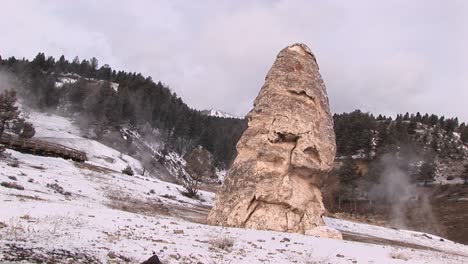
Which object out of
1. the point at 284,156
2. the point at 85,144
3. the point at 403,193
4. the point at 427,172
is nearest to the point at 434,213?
the point at 403,193

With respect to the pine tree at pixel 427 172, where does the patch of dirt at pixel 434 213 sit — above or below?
below

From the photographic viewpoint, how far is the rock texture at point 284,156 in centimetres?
2672

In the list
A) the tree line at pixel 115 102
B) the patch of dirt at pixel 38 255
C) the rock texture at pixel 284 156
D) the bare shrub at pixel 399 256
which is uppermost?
the tree line at pixel 115 102

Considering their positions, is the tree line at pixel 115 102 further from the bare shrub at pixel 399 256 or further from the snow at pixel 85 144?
the bare shrub at pixel 399 256

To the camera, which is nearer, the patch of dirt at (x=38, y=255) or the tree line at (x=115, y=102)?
the patch of dirt at (x=38, y=255)

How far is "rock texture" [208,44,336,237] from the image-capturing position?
87.7 ft

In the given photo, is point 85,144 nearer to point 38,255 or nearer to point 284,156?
point 284,156

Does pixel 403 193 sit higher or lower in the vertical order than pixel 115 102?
lower

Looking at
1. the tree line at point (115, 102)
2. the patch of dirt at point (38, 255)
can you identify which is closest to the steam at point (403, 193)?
the tree line at point (115, 102)

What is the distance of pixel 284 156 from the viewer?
1099 inches

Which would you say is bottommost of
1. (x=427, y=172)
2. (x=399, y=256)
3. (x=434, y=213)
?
(x=399, y=256)

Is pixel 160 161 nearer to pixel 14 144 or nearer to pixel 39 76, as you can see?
pixel 39 76

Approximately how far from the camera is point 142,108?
15050cm

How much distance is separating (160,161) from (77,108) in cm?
3257
